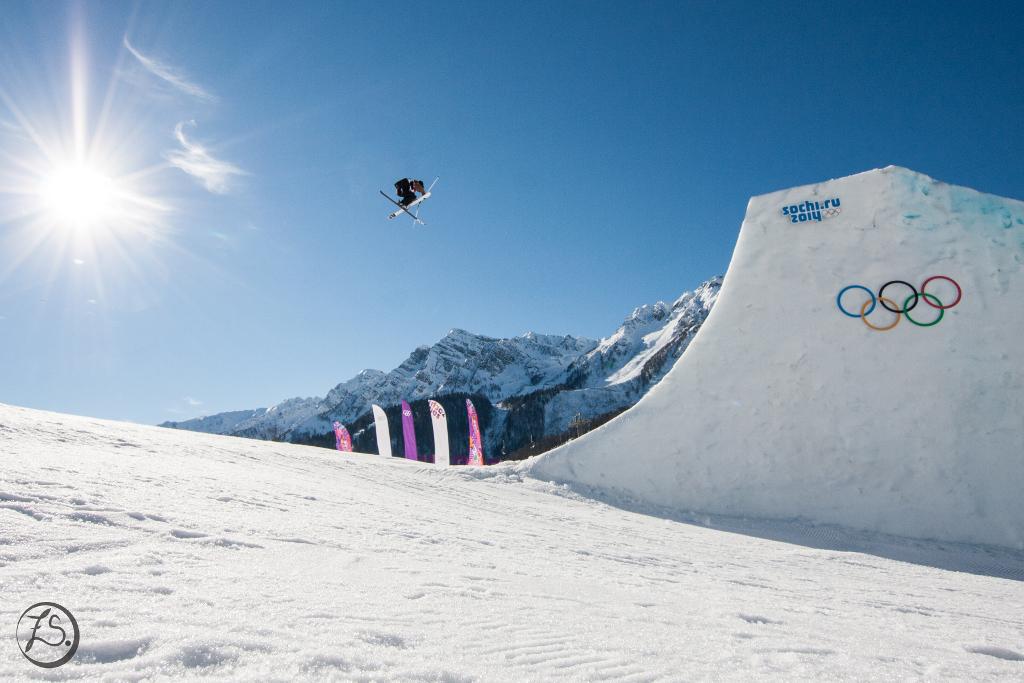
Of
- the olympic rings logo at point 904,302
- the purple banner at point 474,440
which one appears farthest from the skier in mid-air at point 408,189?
the purple banner at point 474,440

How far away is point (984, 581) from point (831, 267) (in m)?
7.53

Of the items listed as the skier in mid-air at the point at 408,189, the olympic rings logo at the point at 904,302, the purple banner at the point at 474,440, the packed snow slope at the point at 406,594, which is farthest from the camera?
the purple banner at the point at 474,440

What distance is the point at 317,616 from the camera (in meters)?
A: 2.61

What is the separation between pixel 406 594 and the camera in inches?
130

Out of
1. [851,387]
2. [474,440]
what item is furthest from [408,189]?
[474,440]

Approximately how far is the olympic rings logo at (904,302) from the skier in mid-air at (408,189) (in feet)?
38.1

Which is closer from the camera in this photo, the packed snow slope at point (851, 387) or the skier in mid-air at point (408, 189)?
the packed snow slope at point (851, 387)

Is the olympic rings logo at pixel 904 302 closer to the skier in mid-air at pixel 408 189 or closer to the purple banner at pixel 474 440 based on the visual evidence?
the skier in mid-air at pixel 408 189

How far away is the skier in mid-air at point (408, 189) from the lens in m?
14.9

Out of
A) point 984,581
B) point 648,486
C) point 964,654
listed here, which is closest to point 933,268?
point 984,581

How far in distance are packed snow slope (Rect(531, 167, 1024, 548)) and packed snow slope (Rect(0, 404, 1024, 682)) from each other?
3.23 meters

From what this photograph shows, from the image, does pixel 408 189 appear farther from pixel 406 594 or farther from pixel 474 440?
pixel 474 440

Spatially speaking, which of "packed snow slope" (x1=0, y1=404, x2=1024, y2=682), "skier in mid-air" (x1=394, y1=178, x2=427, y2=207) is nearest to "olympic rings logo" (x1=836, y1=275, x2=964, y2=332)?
"packed snow slope" (x1=0, y1=404, x2=1024, y2=682)

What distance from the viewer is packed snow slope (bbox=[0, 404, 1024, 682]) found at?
2.21m
